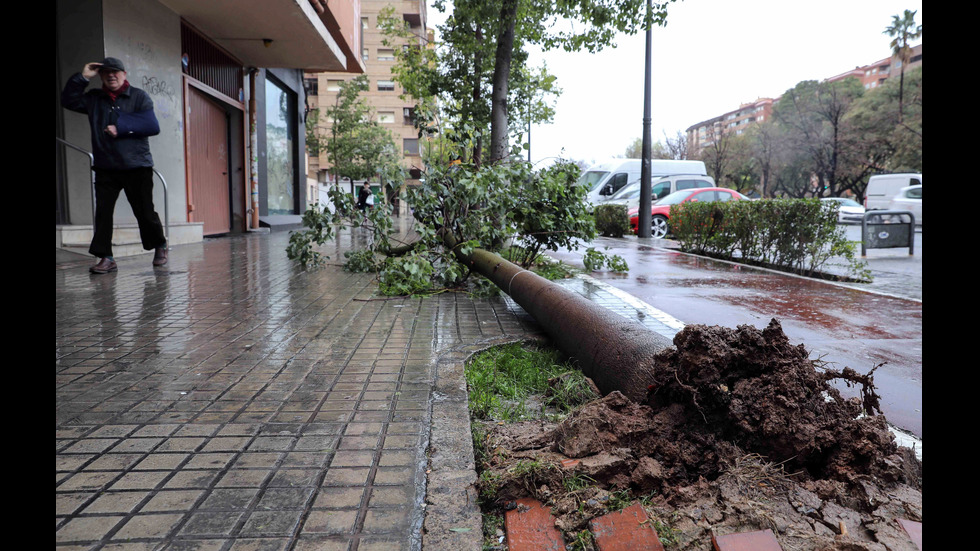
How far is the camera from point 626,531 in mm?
1851

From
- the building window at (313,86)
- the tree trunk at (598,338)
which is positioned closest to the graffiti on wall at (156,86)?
the tree trunk at (598,338)

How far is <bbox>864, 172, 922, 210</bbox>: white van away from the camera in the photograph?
85.5 feet

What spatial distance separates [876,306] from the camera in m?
6.43

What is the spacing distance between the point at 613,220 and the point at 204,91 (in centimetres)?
1142

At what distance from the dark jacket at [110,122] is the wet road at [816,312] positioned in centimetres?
579

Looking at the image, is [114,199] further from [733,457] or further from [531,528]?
[733,457]

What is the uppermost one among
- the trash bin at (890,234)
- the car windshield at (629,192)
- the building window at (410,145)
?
the building window at (410,145)

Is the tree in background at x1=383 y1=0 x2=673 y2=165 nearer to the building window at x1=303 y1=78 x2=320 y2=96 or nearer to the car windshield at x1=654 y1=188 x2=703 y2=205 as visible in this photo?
the car windshield at x1=654 y1=188 x2=703 y2=205

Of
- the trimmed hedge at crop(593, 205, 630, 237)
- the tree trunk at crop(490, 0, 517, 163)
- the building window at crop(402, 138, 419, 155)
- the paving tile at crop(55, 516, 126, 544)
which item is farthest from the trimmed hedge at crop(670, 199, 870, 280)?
the building window at crop(402, 138, 419, 155)

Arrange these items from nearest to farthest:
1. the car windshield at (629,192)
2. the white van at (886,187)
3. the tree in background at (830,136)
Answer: the car windshield at (629,192), the white van at (886,187), the tree in background at (830,136)

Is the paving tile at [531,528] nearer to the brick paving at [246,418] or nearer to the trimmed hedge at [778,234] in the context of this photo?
the brick paving at [246,418]

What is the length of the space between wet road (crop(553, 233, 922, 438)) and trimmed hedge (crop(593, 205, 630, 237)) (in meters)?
8.62

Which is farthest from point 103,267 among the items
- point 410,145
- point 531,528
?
point 410,145

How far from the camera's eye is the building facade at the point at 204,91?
9594 mm
